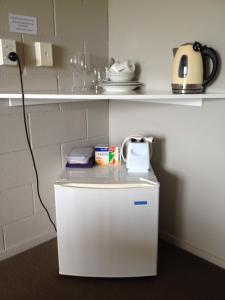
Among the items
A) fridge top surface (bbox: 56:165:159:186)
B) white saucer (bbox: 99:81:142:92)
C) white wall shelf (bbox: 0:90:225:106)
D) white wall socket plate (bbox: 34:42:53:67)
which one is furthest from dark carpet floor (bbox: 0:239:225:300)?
white wall socket plate (bbox: 34:42:53:67)

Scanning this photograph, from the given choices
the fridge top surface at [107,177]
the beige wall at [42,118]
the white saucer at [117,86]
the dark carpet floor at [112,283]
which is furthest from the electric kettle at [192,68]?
the dark carpet floor at [112,283]

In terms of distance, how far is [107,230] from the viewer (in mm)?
1397

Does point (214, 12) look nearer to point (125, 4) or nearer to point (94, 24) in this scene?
point (125, 4)

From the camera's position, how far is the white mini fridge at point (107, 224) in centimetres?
136

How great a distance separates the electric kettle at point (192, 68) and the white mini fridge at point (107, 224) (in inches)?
19.6

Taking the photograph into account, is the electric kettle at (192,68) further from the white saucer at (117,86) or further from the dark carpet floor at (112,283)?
the dark carpet floor at (112,283)

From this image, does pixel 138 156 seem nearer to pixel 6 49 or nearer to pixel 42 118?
pixel 42 118

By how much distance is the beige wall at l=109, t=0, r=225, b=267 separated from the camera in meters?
1.43

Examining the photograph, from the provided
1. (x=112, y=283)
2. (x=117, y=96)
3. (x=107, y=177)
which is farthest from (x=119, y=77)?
(x=112, y=283)

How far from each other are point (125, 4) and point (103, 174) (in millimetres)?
1062

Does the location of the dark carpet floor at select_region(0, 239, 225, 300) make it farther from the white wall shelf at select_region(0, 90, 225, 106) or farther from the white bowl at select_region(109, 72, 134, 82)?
the white bowl at select_region(109, 72, 134, 82)

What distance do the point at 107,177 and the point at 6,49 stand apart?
829 mm

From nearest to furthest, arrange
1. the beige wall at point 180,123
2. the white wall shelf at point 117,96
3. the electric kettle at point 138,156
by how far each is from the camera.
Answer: the white wall shelf at point 117,96 → the beige wall at point 180,123 → the electric kettle at point 138,156

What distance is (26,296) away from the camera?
1.38 meters
